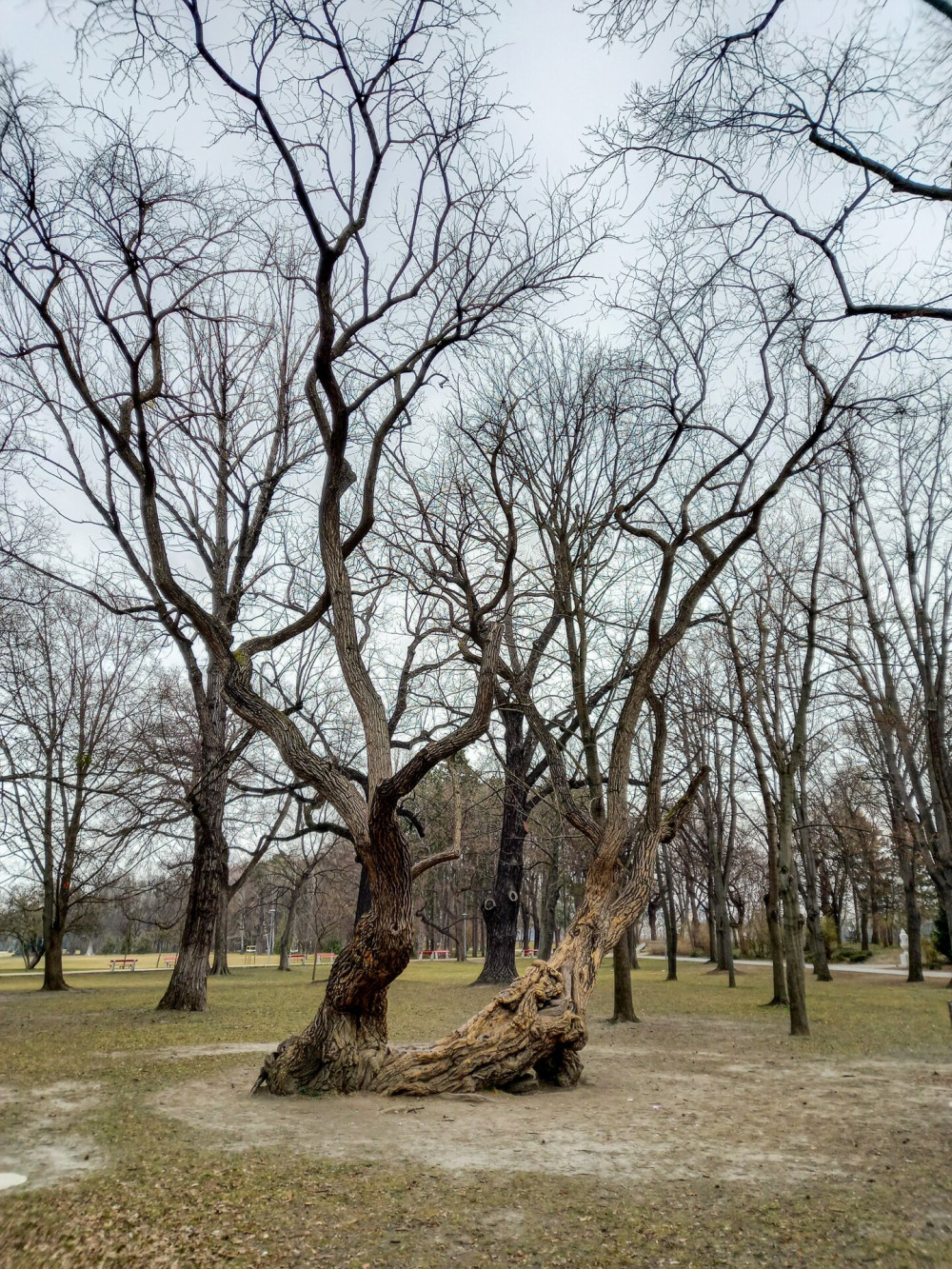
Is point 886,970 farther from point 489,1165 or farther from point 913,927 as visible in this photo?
point 489,1165

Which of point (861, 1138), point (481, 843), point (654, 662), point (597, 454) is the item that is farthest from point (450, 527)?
point (481, 843)

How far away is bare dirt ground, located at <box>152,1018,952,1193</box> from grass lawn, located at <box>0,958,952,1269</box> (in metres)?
0.03

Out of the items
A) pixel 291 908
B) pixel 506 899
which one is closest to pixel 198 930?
pixel 506 899

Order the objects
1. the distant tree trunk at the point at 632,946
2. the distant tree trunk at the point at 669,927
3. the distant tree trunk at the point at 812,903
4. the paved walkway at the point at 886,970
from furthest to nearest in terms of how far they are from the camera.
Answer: the distant tree trunk at the point at 632,946 < the paved walkway at the point at 886,970 < the distant tree trunk at the point at 669,927 < the distant tree trunk at the point at 812,903

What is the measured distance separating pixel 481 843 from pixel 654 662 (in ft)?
87.8

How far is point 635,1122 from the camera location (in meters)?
6.46

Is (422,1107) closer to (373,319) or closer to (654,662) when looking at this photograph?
(654,662)

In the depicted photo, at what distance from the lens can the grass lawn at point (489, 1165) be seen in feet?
12.5

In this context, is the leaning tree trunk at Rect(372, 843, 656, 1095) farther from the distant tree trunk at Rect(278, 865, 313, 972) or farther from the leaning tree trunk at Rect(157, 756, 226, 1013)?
the distant tree trunk at Rect(278, 865, 313, 972)

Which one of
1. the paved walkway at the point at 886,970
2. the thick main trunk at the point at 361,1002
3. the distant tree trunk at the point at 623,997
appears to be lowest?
the paved walkway at the point at 886,970

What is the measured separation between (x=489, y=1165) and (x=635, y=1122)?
1.81 meters

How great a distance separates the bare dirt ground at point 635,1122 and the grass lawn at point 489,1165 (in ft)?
0.10

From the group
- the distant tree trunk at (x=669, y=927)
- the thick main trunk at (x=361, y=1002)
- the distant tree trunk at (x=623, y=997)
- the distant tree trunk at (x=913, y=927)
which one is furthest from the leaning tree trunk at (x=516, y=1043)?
the distant tree trunk at (x=913, y=927)

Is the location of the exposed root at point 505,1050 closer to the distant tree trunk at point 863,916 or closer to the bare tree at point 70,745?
the bare tree at point 70,745
